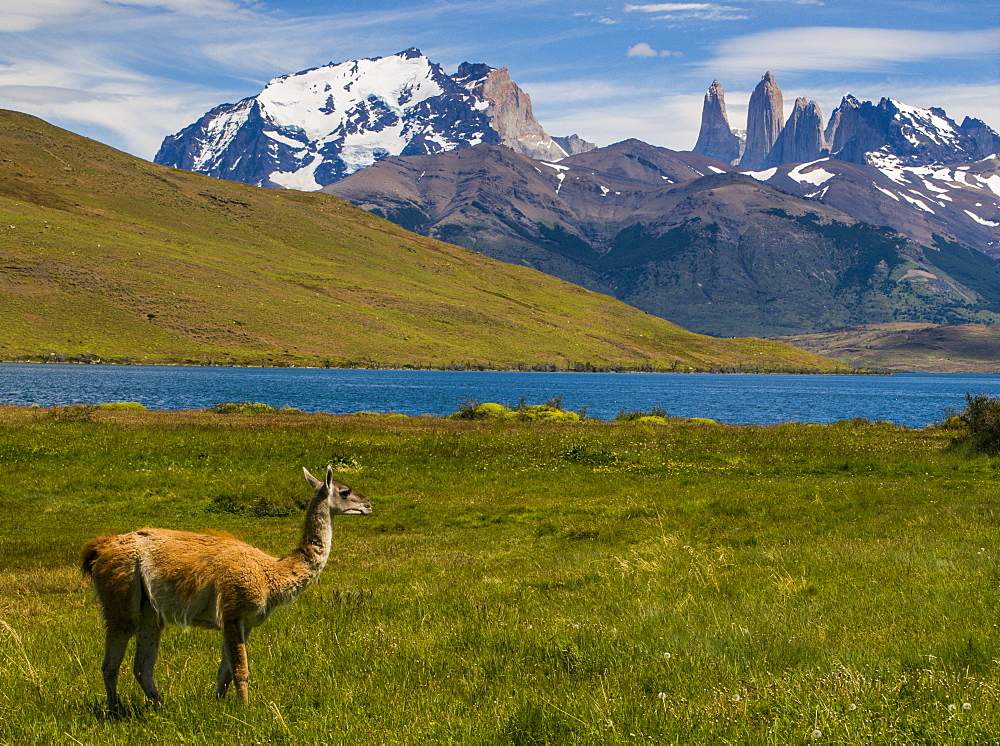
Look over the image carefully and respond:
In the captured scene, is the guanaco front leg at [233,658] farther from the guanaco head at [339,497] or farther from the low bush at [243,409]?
the low bush at [243,409]

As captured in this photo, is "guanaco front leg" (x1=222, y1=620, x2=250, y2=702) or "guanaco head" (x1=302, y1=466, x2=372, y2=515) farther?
"guanaco head" (x1=302, y1=466, x2=372, y2=515)

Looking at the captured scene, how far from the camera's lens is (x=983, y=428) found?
35.8 m

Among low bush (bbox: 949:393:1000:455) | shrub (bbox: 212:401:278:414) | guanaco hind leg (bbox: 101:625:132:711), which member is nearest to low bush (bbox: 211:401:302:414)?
shrub (bbox: 212:401:278:414)

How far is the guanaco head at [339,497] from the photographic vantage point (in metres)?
8.40

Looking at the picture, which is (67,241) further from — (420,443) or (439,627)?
(439,627)

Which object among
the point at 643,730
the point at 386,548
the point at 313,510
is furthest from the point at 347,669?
the point at 386,548

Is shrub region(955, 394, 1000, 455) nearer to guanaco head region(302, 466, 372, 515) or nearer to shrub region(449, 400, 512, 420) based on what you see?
shrub region(449, 400, 512, 420)

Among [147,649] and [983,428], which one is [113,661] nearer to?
[147,649]

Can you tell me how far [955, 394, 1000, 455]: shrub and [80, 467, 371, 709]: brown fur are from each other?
34.7m

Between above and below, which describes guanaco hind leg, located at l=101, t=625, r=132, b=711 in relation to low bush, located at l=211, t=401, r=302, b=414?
above

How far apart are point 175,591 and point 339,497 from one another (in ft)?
6.06

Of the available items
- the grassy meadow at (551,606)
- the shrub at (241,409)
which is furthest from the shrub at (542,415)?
the grassy meadow at (551,606)

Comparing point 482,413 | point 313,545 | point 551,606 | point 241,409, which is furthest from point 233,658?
point 241,409

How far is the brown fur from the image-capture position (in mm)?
7840
